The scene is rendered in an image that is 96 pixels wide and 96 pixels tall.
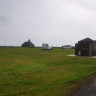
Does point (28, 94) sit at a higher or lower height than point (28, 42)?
lower

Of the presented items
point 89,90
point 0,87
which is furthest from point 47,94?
point 0,87

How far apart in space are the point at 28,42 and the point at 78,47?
237 ft

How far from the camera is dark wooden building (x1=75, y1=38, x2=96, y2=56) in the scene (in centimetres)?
4808

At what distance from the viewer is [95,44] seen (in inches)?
1997

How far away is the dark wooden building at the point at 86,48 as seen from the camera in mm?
48075

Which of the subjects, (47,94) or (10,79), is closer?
(47,94)

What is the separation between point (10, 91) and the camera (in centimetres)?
1319

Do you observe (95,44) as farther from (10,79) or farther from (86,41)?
(10,79)

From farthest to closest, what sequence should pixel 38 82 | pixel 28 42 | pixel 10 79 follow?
1. pixel 28 42
2. pixel 10 79
3. pixel 38 82

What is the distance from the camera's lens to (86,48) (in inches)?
1908

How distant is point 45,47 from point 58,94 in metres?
67.1

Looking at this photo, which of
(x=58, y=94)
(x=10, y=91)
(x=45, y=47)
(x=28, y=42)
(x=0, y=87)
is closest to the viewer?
(x=58, y=94)

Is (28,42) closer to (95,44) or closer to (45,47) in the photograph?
(45,47)

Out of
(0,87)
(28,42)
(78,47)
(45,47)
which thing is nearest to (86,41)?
(78,47)
